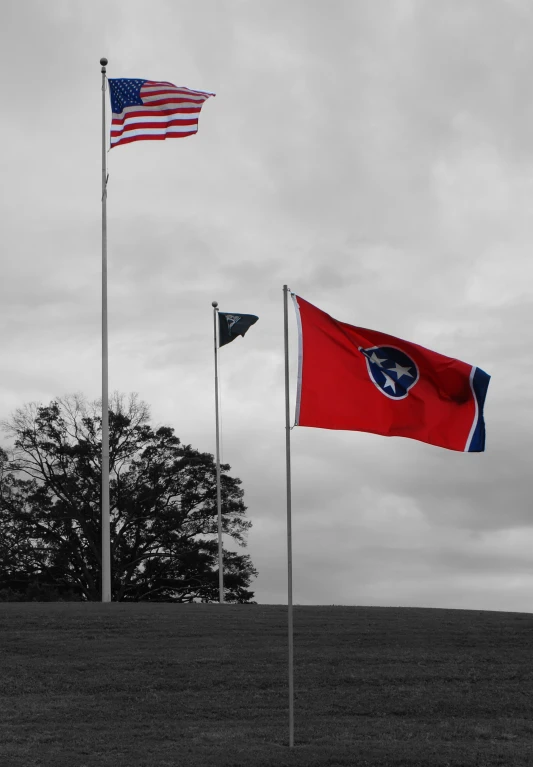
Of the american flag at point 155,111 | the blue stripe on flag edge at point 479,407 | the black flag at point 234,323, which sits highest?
the american flag at point 155,111

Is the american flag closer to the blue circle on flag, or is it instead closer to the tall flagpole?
the tall flagpole

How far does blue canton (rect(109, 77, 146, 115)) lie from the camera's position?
27031 mm

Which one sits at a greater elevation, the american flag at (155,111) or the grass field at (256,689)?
the american flag at (155,111)

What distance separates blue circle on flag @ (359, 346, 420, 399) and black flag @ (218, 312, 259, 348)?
64.7 feet

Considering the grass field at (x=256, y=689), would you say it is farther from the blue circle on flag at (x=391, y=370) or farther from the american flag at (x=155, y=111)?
the american flag at (x=155, y=111)

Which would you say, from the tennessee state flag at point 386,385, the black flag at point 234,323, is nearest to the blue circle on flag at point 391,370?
the tennessee state flag at point 386,385

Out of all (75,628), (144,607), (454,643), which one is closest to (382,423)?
(454,643)

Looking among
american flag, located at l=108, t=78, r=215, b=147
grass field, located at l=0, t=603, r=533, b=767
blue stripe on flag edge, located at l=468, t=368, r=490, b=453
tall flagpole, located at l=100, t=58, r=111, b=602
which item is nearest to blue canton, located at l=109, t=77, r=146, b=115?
american flag, located at l=108, t=78, r=215, b=147

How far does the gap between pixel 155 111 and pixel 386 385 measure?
1552 centimetres

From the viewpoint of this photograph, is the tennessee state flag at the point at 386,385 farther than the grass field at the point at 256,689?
No

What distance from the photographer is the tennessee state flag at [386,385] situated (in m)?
13.4

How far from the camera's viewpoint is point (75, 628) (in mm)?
21812

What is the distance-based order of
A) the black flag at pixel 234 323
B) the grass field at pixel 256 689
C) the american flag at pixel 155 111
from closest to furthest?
the grass field at pixel 256 689 < the american flag at pixel 155 111 < the black flag at pixel 234 323

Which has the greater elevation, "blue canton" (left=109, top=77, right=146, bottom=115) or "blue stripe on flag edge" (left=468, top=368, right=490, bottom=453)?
"blue canton" (left=109, top=77, right=146, bottom=115)
